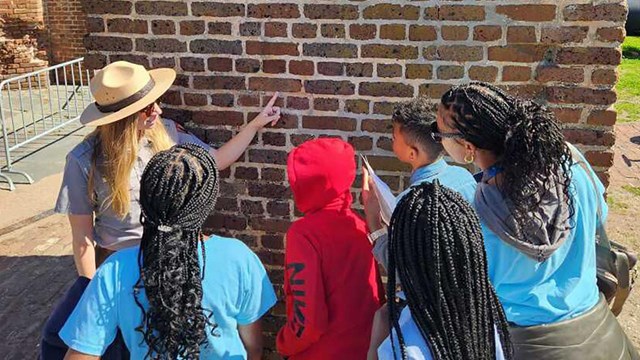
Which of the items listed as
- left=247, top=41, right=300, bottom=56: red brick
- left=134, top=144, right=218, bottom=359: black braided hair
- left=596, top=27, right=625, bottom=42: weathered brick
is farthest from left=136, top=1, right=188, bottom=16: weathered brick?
left=596, top=27, right=625, bottom=42: weathered brick

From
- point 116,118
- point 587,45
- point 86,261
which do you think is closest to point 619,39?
point 587,45

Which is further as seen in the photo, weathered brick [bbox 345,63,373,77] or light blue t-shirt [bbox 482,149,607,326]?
weathered brick [bbox 345,63,373,77]

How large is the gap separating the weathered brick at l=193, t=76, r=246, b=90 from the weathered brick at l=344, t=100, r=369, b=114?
20.9 inches

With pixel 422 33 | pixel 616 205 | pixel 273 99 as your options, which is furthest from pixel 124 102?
pixel 616 205

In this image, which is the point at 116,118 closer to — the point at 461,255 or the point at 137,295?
the point at 137,295

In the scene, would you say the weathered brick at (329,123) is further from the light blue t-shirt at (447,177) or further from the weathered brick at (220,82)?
the light blue t-shirt at (447,177)

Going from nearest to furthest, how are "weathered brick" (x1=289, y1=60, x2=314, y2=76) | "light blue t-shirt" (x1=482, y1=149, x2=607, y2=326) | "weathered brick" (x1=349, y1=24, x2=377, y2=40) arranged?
"light blue t-shirt" (x1=482, y1=149, x2=607, y2=326), "weathered brick" (x1=349, y1=24, x2=377, y2=40), "weathered brick" (x1=289, y1=60, x2=314, y2=76)

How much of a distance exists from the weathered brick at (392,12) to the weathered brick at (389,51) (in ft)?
0.44

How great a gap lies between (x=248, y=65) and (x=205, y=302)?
144cm

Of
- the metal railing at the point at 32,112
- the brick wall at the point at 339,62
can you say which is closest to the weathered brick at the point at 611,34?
the brick wall at the point at 339,62

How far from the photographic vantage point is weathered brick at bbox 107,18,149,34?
310 cm

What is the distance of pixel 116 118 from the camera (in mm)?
2670

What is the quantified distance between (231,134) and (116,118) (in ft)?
2.24

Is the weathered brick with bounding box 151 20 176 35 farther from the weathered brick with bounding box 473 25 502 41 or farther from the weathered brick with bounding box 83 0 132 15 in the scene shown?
the weathered brick with bounding box 473 25 502 41
